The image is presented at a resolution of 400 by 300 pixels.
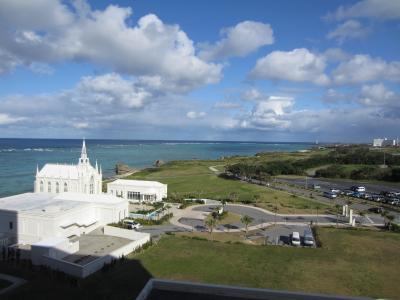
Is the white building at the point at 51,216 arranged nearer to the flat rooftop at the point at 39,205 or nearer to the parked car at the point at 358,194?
the flat rooftop at the point at 39,205

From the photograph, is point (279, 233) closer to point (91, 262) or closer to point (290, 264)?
point (290, 264)

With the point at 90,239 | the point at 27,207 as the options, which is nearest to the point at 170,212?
the point at 90,239

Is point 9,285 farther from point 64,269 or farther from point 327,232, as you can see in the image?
point 327,232

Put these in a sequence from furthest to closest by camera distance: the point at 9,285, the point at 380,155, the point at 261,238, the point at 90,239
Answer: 1. the point at 380,155
2. the point at 261,238
3. the point at 90,239
4. the point at 9,285

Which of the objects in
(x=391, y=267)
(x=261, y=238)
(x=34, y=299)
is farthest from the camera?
(x=261, y=238)

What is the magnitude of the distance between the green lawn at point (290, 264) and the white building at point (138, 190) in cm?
2201

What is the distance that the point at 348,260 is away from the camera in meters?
34.9

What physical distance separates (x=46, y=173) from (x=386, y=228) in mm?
48145

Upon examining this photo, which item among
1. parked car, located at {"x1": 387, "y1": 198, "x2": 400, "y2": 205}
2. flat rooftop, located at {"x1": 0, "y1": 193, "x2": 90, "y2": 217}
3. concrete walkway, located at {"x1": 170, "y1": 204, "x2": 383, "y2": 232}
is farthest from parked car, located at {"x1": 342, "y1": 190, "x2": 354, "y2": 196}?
flat rooftop, located at {"x1": 0, "y1": 193, "x2": 90, "y2": 217}

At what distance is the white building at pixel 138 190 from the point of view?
204 ft

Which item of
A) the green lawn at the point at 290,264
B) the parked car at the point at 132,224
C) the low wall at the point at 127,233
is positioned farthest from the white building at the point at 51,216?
the green lawn at the point at 290,264

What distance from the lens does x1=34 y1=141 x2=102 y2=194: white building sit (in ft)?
181

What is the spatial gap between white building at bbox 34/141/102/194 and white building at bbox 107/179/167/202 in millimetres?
5253

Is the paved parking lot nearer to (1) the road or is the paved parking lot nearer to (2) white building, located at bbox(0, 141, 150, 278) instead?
(2) white building, located at bbox(0, 141, 150, 278)
